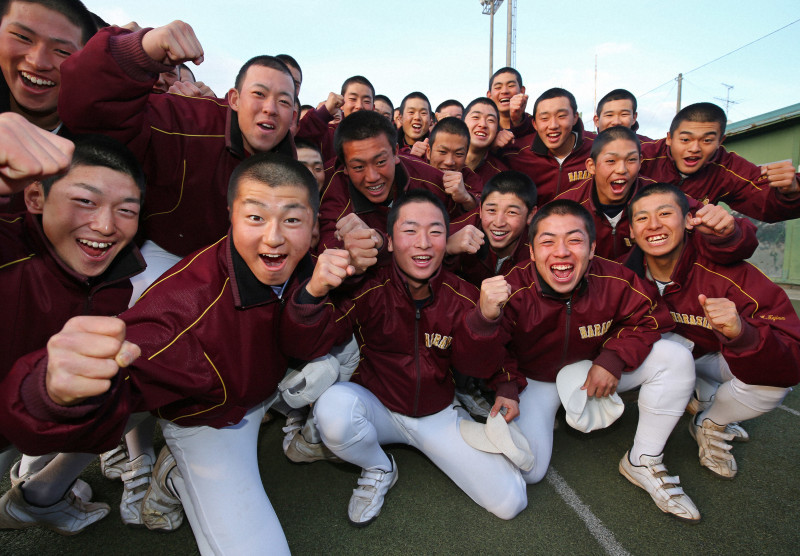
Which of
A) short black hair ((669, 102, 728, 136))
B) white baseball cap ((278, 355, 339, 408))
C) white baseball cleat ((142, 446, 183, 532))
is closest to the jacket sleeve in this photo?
white baseball cap ((278, 355, 339, 408))

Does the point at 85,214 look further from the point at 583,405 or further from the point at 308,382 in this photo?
the point at 583,405

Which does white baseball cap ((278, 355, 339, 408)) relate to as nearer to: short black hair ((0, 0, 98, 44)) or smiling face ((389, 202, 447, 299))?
smiling face ((389, 202, 447, 299))

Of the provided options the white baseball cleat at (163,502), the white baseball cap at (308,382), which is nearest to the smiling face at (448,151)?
the white baseball cap at (308,382)

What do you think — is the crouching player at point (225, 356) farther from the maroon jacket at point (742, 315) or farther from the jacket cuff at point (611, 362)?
the maroon jacket at point (742, 315)

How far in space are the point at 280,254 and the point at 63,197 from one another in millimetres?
935

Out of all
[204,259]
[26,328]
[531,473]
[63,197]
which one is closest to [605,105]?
[531,473]

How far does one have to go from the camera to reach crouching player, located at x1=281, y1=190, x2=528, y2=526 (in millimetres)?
2344

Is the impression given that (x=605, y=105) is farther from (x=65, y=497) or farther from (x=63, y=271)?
(x=65, y=497)

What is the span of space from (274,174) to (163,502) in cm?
180

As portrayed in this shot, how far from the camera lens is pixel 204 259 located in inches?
81.6

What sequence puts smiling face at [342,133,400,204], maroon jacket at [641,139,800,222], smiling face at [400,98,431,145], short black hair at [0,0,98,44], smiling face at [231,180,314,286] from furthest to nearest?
smiling face at [400,98,431,145], maroon jacket at [641,139,800,222], smiling face at [342,133,400,204], short black hair at [0,0,98,44], smiling face at [231,180,314,286]

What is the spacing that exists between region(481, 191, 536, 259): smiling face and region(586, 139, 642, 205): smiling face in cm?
70

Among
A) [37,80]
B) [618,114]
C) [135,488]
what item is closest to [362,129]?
[37,80]

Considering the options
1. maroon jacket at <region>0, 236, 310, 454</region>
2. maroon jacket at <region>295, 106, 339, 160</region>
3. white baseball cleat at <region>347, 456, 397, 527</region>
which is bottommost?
white baseball cleat at <region>347, 456, 397, 527</region>
